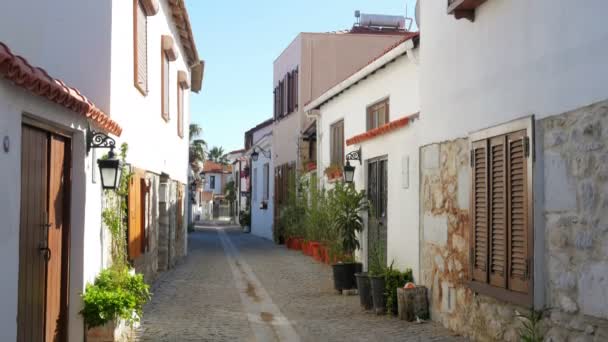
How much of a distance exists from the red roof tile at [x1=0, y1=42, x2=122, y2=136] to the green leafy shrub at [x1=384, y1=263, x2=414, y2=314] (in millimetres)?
4341

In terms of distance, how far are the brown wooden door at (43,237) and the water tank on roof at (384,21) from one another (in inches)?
756

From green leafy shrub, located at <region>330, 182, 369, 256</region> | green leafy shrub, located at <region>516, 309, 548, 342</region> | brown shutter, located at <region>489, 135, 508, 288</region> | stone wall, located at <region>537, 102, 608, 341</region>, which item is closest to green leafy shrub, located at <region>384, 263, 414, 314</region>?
brown shutter, located at <region>489, 135, 508, 288</region>

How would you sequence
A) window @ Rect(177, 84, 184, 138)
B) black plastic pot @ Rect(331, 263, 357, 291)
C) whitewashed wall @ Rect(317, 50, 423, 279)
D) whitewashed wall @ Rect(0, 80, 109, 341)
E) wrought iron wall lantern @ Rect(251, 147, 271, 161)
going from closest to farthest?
whitewashed wall @ Rect(0, 80, 109, 341) → whitewashed wall @ Rect(317, 50, 423, 279) → black plastic pot @ Rect(331, 263, 357, 291) → window @ Rect(177, 84, 184, 138) → wrought iron wall lantern @ Rect(251, 147, 271, 161)

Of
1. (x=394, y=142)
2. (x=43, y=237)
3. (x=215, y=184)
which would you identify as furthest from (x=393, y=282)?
(x=215, y=184)

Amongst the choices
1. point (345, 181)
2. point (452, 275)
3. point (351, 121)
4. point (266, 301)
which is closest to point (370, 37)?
point (351, 121)

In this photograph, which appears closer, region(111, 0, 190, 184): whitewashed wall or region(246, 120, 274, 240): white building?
region(111, 0, 190, 184): whitewashed wall

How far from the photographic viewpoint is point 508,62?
674 centimetres

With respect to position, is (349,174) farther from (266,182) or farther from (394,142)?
(266,182)

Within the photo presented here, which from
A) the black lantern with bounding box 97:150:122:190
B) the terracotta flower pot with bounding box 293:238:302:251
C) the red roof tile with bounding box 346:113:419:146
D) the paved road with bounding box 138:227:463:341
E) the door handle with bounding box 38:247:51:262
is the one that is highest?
the red roof tile with bounding box 346:113:419:146

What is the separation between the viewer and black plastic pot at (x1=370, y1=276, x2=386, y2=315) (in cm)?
950

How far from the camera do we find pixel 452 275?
8180 millimetres

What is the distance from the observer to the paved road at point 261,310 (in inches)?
326

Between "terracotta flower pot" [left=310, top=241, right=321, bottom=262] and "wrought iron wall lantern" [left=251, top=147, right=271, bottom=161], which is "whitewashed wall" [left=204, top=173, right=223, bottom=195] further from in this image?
"terracotta flower pot" [left=310, top=241, right=321, bottom=262]

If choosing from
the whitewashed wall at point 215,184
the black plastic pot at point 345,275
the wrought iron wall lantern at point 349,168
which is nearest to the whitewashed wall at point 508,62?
the black plastic pot at point 345,275
